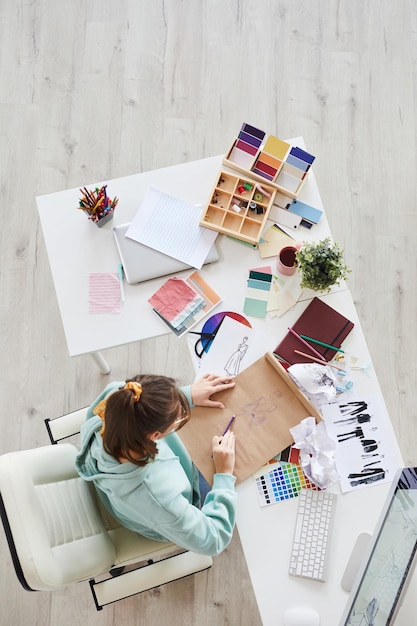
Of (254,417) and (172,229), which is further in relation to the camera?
(172,229)

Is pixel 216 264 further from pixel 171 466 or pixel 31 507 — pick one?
pixel 31 507

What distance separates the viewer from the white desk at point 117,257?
1598 mm

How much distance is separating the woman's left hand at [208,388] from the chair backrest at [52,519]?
37cm

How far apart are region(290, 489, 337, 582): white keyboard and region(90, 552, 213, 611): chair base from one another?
0.24 meters

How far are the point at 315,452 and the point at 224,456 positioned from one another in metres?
0.24

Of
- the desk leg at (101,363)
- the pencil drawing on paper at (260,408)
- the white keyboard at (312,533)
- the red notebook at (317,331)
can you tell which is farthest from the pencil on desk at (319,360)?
the desk leg at (101,363)

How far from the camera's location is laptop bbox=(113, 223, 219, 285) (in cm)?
162

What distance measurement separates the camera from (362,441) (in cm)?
150

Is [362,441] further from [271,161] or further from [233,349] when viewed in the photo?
[271,161]

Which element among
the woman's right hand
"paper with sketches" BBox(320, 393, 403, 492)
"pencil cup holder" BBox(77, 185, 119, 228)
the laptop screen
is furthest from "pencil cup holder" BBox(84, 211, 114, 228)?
the laptop screen

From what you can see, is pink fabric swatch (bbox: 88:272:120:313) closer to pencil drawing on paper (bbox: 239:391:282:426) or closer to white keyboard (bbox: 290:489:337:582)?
pencil drawing on paper (bbox: 239:391:282:426)

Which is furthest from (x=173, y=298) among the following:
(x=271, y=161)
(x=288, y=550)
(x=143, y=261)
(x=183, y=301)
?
(x=288, y=550)

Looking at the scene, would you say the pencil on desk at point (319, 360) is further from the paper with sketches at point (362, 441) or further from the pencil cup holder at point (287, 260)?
the pencil cup holder at point (287, 260)

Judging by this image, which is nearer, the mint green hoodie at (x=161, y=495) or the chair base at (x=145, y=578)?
the mint green hoodie at (x=161, y=495)
